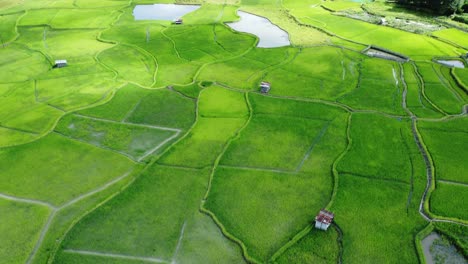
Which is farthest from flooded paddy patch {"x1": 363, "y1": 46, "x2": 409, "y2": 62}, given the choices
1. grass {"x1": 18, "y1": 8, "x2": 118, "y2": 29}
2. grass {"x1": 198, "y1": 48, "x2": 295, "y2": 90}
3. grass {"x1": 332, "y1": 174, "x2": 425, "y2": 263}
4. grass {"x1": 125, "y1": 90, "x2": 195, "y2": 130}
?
grass {"x1": 18, "y1": 8, "x2": 118, "y2": 29}

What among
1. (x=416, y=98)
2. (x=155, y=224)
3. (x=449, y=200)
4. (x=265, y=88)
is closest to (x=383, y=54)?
(x=416, y=98)

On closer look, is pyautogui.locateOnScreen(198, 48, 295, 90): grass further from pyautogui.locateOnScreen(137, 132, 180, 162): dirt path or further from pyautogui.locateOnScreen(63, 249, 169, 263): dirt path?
pyautogui.locateOnScreen(63, 249, 169, 263): dirt path

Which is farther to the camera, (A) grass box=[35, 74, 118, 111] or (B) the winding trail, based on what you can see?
(A) grass box=[35, 74, 118, 111]

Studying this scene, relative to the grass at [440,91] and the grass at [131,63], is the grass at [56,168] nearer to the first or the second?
the grass at [131,63]

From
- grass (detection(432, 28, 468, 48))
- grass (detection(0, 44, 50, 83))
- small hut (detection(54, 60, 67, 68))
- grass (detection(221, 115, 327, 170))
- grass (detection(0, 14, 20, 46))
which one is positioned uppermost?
grass (detection(432, 28, 468, 48))

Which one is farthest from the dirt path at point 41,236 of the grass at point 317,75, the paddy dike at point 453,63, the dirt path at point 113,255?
the paddy dike at point 453,63

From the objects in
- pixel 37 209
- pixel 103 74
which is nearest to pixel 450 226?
pixel 37 209

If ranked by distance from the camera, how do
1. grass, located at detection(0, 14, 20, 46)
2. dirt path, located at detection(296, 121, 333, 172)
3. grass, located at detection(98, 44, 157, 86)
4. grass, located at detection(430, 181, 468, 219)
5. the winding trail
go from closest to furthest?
the winding trail
grass, located at detection(430, 181, 468, 219)
dirt path, located at detection(296, 121, 333, 172)
grass, located at detection(98, 44, 157, 86)
grass, located at detection(0, 14, 20, 46)
